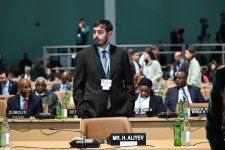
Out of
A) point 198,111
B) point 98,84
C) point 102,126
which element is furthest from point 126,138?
point 198,111

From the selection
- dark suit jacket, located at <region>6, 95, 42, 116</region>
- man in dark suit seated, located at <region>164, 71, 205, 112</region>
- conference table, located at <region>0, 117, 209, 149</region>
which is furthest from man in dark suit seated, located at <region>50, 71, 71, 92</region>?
conference table, located at <region>0, 117, 209, 149</region>

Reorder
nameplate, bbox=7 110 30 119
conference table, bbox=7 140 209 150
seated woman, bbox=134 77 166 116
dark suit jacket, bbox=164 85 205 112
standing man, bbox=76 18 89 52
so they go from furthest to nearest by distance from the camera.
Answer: standing man, bbox=76 18 89 52
dark suit jacket, bbox=164 85 205 112
seated woman, bbox=134 77 166 116
nameplate, bbox=7 110 30 119
conference table, bbox=7 140 209 150

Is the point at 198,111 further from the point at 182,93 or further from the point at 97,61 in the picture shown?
the point at 182,93

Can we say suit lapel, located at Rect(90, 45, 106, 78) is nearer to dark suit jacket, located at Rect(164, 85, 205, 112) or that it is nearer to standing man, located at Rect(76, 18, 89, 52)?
dark suit jacket, located at Rect(164, 85, 205, 112)

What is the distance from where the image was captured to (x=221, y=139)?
3654 mm

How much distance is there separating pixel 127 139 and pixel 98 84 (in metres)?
1.41

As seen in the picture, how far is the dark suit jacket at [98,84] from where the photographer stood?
24.0 ft

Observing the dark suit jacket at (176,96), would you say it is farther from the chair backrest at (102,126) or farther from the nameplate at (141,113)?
the chair backrest at (102,126)

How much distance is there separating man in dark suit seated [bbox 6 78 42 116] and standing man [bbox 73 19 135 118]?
2.37 meters

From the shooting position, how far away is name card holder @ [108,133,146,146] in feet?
19.7

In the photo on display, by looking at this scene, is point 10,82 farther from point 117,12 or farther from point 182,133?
point 117,12

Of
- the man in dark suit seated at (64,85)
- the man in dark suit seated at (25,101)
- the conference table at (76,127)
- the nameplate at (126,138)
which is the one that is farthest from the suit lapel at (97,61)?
the man in dark suit seated at (64,85)

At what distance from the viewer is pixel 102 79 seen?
7.29 m

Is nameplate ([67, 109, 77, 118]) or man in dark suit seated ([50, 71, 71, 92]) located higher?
man in dark suit seated ([50, 71, 71, 92])
